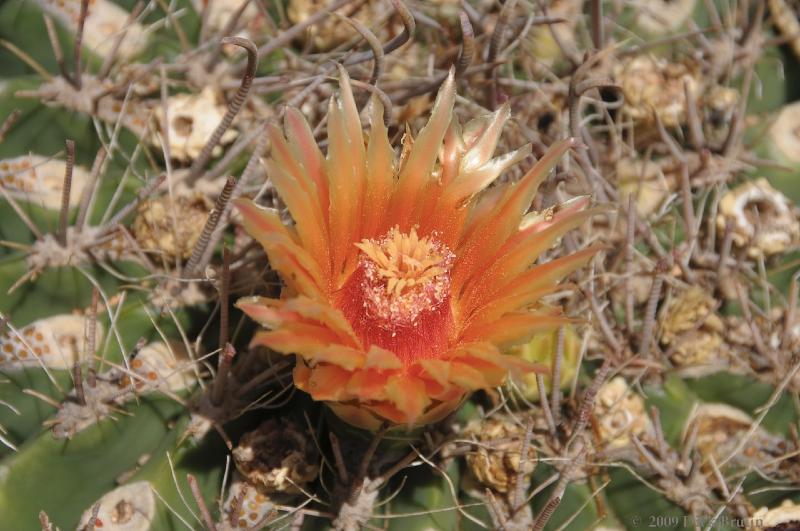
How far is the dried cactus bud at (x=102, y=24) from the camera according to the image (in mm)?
1839

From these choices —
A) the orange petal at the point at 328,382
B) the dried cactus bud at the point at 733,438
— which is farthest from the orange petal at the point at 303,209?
the dried cactus bud at the point at 733,438

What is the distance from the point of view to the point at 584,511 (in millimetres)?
1586

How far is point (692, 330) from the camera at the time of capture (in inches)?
71.6

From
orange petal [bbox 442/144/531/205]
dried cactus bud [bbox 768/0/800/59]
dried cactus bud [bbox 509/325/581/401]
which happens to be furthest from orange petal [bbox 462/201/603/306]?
dried cactus bud [bbox 768/0/800/59]

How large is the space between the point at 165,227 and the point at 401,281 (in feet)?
1.76

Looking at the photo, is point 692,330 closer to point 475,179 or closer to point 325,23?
point 475,179

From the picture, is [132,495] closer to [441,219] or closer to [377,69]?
[441,219]

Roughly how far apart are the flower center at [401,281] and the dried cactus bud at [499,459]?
292 millimetres

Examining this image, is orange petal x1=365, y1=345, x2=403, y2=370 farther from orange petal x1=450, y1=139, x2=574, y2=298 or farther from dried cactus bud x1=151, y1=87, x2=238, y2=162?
dried cactus bud x1=151, y1=87, x2=238, y2=162

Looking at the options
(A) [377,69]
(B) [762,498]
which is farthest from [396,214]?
(B) [762,498]

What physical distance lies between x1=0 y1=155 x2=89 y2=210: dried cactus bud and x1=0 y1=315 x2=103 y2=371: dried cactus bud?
254mm

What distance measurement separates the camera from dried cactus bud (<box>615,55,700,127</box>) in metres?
2.04

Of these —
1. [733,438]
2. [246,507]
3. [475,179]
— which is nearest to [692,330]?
[733,438]

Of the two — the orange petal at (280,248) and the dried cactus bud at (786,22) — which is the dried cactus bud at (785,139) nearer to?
the dried cactus bud at (786,22)
